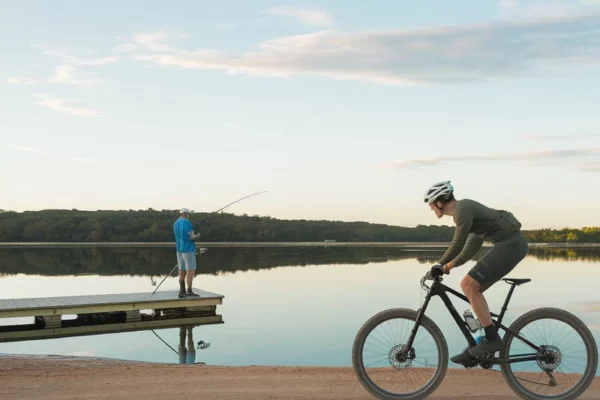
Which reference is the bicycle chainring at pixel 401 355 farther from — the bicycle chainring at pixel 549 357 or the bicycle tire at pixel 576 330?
the bicycle chainring at pixel 549 357

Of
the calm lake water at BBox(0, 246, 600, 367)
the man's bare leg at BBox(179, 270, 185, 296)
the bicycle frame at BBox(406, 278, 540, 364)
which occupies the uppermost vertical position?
the bicycle frame at BBox(406, 278, 540, 364)

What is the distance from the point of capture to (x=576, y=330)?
20.9 ft

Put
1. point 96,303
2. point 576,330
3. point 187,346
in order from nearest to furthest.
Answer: point 576,330, point 187,346, point 96,303

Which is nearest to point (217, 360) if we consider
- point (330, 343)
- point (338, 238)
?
point (330, 343)

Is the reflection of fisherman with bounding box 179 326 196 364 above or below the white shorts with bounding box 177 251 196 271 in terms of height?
below

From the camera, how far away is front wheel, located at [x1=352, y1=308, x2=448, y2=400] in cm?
623

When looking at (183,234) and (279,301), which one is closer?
(183,234)

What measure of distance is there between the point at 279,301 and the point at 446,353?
70.9 ft

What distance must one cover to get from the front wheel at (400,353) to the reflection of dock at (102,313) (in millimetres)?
13440

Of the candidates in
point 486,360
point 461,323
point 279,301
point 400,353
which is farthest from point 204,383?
point 279,301

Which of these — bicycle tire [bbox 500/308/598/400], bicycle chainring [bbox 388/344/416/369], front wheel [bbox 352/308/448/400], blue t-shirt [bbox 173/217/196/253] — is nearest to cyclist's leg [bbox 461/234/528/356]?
bicycle tire [bbox 500/308/598/400]

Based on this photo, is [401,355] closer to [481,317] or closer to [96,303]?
[481,317]

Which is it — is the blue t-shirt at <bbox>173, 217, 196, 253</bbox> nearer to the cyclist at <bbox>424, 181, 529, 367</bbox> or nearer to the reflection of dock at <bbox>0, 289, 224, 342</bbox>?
the reflection of dock at <bbox>0, 289, 224, 342</bbox>

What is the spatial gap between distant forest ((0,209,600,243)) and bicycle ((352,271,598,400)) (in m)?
92.6
